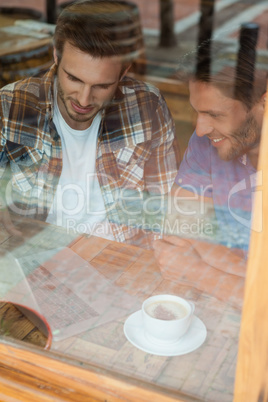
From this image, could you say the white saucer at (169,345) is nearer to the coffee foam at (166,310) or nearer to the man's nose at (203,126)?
the coffee foam at (166,310)

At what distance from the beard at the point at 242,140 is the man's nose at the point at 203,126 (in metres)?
0.06

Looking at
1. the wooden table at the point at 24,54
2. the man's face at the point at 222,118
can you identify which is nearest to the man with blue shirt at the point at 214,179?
the man's face at the point at 222,118

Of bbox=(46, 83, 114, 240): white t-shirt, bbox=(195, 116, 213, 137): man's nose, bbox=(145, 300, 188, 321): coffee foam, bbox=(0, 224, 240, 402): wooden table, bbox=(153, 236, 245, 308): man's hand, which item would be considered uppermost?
bbox=(195, 116, 213, 137): man's nose

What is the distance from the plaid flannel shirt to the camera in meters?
1.44

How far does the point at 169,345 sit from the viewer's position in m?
0.74

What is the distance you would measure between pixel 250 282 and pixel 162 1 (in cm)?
402

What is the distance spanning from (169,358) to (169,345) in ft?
0.07

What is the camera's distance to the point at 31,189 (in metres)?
1.45

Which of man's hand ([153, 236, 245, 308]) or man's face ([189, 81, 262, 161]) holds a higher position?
man's face ([189, 81, 262, 161])

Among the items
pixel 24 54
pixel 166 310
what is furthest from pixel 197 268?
pixel 24 54

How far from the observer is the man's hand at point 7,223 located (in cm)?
110

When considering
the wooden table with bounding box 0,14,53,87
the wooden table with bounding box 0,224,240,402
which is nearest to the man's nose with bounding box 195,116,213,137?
the wooden table with bounding box 0,224,240,402

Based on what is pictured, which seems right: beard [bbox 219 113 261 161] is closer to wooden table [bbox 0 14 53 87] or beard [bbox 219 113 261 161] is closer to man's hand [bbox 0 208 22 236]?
man's hand [bbox 0 208 22 236]

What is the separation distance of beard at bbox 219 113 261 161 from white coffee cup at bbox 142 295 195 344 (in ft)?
1.47
